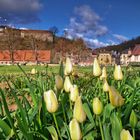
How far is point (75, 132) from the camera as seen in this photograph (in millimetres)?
1951

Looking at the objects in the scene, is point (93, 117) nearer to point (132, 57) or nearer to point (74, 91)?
point (74, 91)

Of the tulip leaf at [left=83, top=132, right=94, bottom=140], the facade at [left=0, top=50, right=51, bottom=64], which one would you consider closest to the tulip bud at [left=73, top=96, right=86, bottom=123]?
the tulip leaf at [left=83, top=132, right=94, bottom=140]

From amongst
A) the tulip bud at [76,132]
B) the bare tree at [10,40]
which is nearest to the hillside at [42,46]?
the bare tree at [10,40]

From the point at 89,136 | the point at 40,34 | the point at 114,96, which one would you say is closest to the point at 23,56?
the point at 40,34

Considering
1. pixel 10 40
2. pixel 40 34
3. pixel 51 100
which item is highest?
pixel 40 34

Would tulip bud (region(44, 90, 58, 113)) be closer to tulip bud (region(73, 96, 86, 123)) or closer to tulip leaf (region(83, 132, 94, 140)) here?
tulip bud (region(73, 96, 86, 123))

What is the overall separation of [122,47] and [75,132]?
156 m

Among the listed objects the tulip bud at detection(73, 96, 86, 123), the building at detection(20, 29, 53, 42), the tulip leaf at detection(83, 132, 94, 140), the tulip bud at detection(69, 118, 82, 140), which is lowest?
the tulip leaf at detection(83, 132, 94, 140)

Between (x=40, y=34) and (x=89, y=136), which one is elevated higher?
(x=40, y=34)

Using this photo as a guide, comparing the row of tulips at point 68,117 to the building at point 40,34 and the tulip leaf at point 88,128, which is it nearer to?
the tulip leaf at point 88,128

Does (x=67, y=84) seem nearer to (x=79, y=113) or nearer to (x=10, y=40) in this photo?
(x=79, y=113)

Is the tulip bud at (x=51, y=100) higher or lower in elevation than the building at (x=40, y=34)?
lower

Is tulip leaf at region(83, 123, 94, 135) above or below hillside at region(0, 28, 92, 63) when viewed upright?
below

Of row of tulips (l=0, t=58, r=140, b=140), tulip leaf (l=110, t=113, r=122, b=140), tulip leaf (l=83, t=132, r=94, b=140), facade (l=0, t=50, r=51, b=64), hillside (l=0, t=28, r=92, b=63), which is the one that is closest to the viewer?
row of tulips (l=0, t=58, r=140, b=140)
